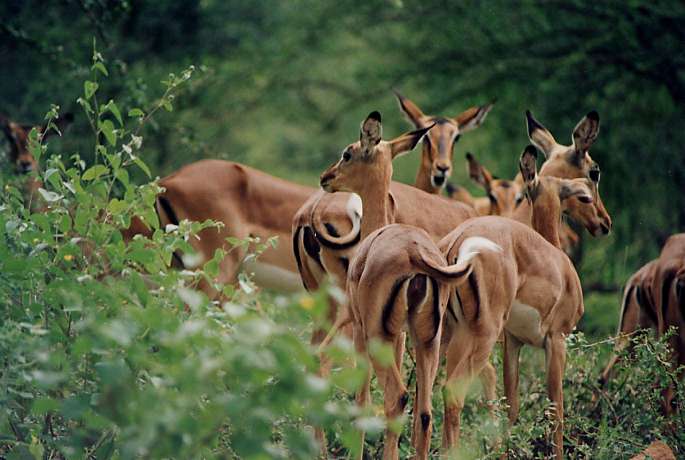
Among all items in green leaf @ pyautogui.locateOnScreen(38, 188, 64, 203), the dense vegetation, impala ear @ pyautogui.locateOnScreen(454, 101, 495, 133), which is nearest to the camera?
the dense vegetation

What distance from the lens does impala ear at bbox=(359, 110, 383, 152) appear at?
5.71 m

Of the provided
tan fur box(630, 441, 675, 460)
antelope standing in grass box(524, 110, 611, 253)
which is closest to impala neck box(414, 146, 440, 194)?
antelope standing in grass box(524, 110, 611, 253)

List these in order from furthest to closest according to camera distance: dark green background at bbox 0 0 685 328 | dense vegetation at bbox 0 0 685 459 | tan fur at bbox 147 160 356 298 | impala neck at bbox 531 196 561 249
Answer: dark green background at bbox 0 0 685 328
tan fur at bbox 147 160 356 298
impala neck at bbox 531 196 561 249
dense vegetation at bbox 0 0 685 459

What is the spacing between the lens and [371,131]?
5.78 m

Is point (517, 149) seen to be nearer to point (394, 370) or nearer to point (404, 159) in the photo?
point (404, 159)

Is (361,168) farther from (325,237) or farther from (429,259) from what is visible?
(429,259)

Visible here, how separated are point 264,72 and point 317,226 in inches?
318

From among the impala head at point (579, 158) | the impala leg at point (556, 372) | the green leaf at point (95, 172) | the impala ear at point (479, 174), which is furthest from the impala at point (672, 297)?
the green leaf at point (95, 172)

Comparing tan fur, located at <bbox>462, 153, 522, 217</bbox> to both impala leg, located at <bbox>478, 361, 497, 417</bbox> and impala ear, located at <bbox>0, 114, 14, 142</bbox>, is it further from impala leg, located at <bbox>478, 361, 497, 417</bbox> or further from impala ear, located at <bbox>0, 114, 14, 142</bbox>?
impala ear, located at <bbox>0, 114, 14, 142</bbox>

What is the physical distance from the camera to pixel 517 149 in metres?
12.6

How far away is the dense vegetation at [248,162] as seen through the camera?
3375mm

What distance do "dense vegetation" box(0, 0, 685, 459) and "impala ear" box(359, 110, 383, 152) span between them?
0.98 metres

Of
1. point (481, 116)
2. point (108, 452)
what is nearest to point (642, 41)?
point (481, 116)

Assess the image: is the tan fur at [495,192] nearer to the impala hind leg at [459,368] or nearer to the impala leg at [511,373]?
the impala leg at [511,373]
